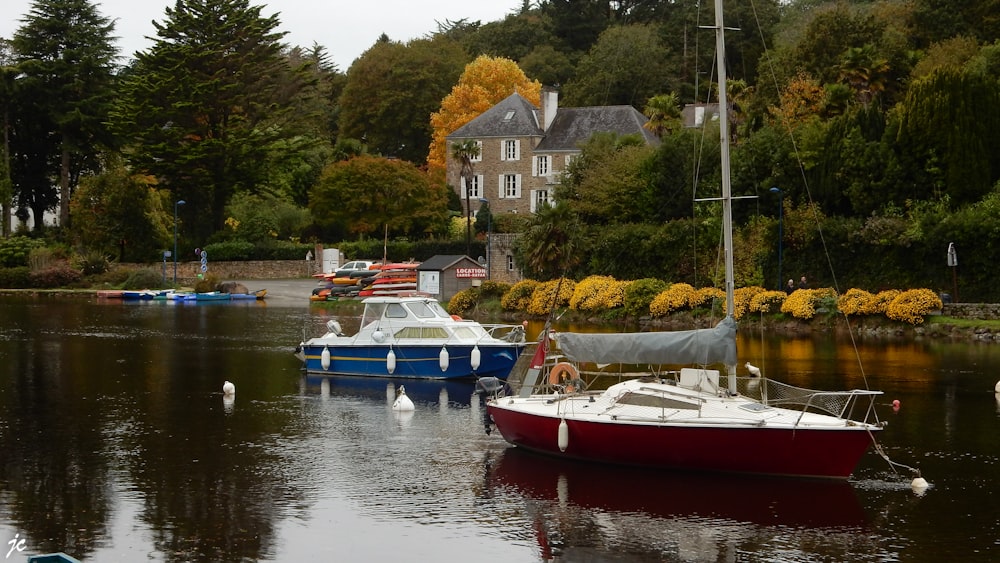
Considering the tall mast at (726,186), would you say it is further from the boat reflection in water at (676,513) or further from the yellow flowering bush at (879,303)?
the yellow flowering bush at (879,303)

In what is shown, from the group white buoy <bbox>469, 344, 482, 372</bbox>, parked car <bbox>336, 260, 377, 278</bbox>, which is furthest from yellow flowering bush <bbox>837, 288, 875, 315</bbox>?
parked car <bbox>336, 260, 377, 278</bbox>

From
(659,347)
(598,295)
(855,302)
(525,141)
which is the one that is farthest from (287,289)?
(659,347)

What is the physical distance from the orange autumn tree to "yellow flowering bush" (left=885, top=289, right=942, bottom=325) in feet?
193

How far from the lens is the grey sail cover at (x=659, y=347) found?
26016 mm

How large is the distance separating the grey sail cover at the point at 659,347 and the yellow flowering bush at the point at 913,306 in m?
31.2

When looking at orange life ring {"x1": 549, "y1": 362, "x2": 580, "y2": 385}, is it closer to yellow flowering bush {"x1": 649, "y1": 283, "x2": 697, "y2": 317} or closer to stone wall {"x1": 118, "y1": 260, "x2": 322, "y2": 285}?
yellow flowering bush {"x1": 649, "y1": 283, "x2": 697, "y2": 317}

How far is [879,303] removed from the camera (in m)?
56.1

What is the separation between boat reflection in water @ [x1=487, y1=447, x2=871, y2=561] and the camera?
20.7 metres

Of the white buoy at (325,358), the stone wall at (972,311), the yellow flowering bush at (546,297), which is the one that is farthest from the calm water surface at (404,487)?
the yellow flowering bush at (546,297)

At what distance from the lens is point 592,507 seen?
23.3m

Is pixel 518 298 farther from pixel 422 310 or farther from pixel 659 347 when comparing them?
pixel 659 347

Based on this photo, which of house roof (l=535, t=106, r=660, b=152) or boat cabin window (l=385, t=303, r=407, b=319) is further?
house roof (l=535, t=106, r=660, b=152)

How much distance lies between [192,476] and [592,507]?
898 centimetres

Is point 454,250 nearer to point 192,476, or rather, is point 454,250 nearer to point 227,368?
point 227,368
